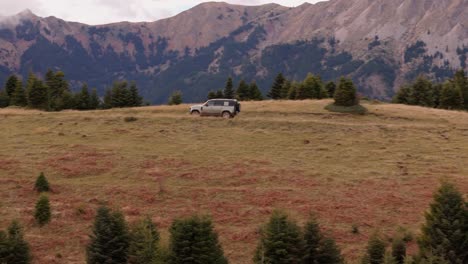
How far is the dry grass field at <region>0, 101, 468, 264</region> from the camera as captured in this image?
33.2 meters

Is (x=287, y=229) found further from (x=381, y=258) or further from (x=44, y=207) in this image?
(x=44, y=207)

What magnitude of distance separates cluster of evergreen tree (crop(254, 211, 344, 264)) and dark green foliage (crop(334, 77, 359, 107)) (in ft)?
147

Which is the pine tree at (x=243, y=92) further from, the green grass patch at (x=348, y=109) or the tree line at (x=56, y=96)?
the green grass patch at (x=348, y=109)

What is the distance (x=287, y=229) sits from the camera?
2552cm

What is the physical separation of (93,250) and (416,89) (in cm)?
8056

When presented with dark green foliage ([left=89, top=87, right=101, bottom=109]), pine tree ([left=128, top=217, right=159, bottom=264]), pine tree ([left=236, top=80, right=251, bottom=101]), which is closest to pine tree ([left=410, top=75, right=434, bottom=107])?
pine tree ([left=236, top=80, right=251, bottom=101])

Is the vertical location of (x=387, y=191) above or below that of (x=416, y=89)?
below

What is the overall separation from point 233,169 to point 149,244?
17.7m

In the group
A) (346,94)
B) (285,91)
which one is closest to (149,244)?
(346,94)

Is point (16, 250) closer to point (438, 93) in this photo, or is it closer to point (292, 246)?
point (292, 246)

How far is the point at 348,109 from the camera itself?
67.6 metres

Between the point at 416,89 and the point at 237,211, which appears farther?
the point at 416,89

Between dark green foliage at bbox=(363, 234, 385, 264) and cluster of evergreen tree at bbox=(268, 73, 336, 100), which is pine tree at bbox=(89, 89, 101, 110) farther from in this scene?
dark green foliage at bbox=(363, 234, 385, 264)

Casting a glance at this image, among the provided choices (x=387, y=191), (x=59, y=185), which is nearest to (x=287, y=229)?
(x=387, y=191)
